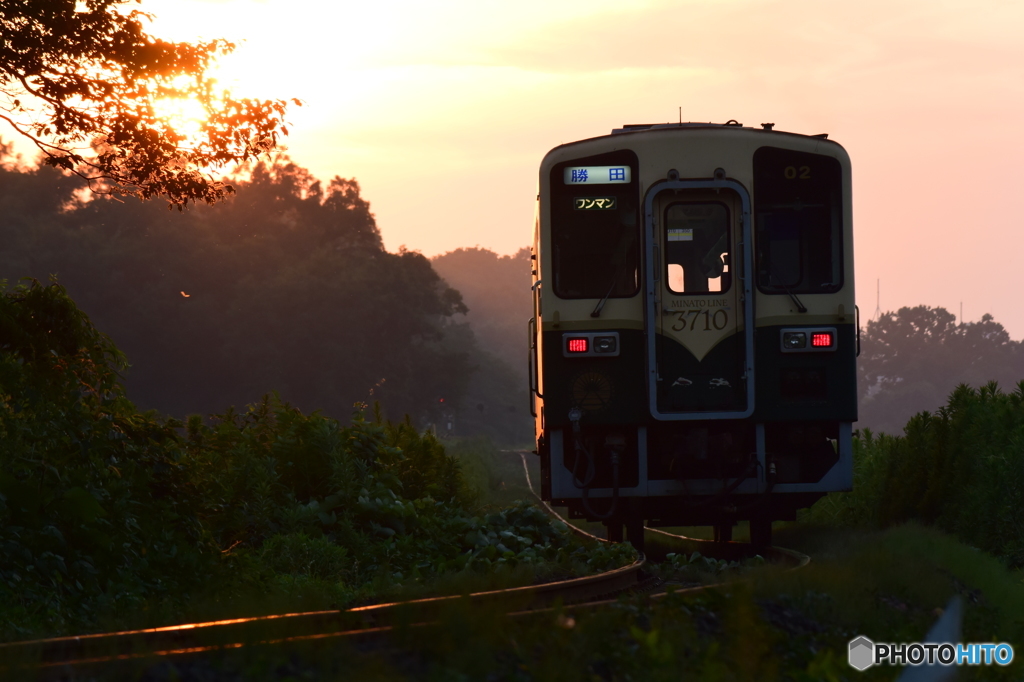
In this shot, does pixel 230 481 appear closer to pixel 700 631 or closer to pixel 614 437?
pixel 614 437

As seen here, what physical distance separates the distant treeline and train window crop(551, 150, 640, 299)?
133 feet

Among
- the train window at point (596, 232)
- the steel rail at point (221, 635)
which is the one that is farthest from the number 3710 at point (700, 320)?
the steel rail at point (221, 635)

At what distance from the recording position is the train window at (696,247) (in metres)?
10.8

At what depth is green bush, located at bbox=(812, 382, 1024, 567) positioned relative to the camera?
37.3ft

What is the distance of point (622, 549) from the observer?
10.7 meters

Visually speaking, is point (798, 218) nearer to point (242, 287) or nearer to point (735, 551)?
point (735, 551)

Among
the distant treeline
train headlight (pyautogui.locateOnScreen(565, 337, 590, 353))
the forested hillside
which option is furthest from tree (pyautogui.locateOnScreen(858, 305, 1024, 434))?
train headlight (pyautogui.locateOnScreen(565, 337, 590, 353))

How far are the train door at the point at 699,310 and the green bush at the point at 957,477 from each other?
300cm

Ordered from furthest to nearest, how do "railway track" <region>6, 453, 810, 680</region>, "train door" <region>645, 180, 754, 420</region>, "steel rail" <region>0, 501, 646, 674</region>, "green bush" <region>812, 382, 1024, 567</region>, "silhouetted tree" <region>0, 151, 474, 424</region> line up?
1. "silhouetted tree" <region>0, 151, 474, 424</region>
2. "green bush" <region>812, 382, 1024, 567</region>
3. "train door" <region>645, 180, 754, 420</region>
4. "steel rail" <region>0, 501, 646, 674</region>
5. "railway track" <region>6, 453, 810, 680</region>

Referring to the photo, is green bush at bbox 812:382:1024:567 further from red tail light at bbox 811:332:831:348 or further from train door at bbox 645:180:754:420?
train door at bbox 645:180:754:420

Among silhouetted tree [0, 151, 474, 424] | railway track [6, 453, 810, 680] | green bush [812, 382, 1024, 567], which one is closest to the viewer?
railway track [6, 453, 810, 680]

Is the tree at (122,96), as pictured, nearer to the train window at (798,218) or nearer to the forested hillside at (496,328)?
the train window at (798,218)

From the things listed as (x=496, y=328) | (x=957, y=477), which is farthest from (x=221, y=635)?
(x=496, y=328)

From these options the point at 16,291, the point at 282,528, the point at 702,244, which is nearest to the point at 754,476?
the point at 702,244
